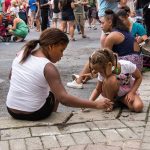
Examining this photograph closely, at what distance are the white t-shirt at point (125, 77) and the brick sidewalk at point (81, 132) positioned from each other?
28 cm

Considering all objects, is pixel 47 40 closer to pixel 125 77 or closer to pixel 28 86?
pixel 28 86

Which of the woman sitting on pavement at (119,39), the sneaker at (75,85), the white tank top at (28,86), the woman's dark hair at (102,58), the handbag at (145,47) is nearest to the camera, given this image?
the white tank top at (28,86)

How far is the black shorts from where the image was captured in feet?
15.6

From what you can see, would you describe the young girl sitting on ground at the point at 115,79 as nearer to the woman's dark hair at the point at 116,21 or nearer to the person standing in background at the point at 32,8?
the woman's dark hair at the point at 116,21

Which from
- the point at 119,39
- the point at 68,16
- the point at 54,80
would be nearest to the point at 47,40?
the point at 54,80

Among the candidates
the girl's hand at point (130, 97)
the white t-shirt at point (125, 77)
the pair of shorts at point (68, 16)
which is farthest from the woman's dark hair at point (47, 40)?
the pair of shorts at point (68, 16)

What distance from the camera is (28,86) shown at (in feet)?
15.3

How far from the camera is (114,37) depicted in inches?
251

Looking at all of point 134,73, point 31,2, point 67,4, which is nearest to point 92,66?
point 134,73

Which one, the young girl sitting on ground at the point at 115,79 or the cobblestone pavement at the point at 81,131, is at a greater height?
the young girl sitting on ground at the point at 115,79

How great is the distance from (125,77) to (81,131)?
1.12 m

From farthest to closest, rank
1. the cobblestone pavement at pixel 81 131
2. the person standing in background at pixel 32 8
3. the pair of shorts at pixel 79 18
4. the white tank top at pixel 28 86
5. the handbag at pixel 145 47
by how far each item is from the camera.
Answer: the person standing in background at pixel 32 8
the pair of shorts at pixel 79 18
the handbag at pixel 145 47
the white tank top at pixel 28 86
the cobblestone pavement at pixel 81 131

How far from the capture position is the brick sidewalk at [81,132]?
13.4ft

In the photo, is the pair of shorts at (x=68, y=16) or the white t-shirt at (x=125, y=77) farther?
the pair of shorts at (x=68, y=16)
